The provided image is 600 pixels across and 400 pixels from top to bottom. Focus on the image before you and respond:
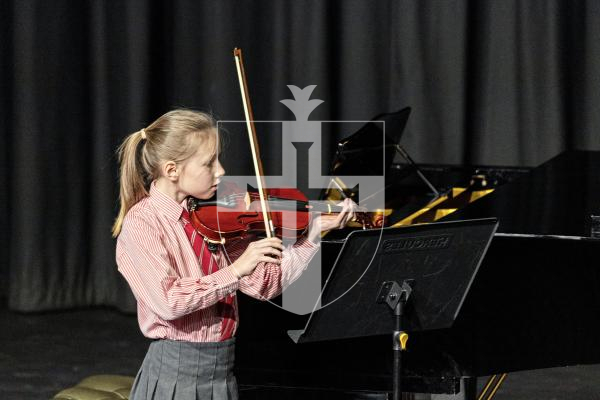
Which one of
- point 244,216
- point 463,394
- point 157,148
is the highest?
point 157,148

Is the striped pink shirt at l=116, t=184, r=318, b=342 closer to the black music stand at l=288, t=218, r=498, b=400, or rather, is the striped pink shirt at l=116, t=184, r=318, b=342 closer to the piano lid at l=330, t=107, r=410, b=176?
the black music stand at l=288, t=218, r=498, b=400

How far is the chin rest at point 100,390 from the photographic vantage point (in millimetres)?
2631

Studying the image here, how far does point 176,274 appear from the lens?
1959 mm

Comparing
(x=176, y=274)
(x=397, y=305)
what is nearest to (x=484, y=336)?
(x=397, y=305)

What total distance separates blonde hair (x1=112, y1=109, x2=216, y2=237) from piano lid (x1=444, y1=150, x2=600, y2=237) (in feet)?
2.74

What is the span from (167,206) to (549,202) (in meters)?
1.46

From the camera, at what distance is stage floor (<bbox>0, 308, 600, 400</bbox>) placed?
3695mm

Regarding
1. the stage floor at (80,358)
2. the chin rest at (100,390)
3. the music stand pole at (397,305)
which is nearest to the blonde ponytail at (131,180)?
the music stand pole at (397,305)

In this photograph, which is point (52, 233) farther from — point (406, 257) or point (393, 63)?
point (406, 257)

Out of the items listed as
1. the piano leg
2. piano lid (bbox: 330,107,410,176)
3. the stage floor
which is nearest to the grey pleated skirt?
the piano leg

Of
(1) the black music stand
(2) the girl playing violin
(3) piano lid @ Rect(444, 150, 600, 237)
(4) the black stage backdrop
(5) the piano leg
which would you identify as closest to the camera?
(1) the black music stand

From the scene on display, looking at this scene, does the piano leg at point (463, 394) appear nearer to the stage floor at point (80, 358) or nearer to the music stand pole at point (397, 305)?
the music stand pole at point (397, 305)

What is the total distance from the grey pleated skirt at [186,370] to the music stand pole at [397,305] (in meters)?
0.38

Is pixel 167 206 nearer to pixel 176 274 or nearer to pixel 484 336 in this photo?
pixel 176 274
